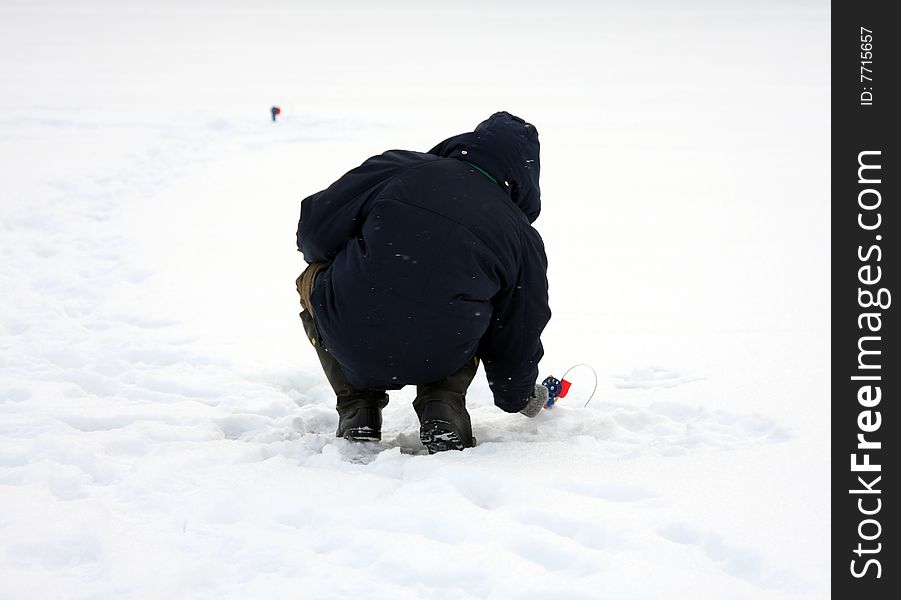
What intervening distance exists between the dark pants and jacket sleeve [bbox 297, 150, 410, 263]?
0.53 ft

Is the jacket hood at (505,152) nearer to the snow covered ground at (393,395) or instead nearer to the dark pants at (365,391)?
the dark pants at (365,391)

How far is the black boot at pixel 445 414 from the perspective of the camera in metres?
2.80

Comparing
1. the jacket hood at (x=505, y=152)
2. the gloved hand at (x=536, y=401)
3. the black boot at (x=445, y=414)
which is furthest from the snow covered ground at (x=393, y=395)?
the jacket hood at (x=505, y=152)

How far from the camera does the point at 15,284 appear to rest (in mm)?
4809

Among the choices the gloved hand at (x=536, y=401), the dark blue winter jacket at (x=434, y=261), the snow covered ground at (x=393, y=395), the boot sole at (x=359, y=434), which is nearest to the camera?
the snow covered ground at (x=393, y=395)

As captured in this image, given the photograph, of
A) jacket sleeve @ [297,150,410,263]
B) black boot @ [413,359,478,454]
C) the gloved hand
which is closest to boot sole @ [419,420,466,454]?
black boot @ [413,359,478,454]

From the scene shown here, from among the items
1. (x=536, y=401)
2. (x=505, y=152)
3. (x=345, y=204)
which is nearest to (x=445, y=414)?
(x=536, y=401)

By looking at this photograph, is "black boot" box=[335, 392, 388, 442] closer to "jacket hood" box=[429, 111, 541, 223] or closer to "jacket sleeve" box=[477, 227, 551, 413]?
"jacket sleeve" box=[477, 227, 551, 413]

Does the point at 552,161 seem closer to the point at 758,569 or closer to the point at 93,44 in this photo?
the point at 758,569

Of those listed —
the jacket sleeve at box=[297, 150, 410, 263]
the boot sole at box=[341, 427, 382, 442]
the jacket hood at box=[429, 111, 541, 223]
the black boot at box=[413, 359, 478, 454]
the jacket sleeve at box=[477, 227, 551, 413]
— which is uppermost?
the jacket hood at box=[429, 111, 541, 223]

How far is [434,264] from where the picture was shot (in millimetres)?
2496

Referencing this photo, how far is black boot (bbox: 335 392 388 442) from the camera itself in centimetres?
297

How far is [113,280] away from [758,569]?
4353 millimetres
